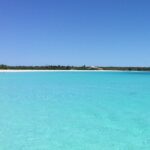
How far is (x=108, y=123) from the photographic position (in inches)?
249

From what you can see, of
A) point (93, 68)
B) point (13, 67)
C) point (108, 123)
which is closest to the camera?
point (108, 123)

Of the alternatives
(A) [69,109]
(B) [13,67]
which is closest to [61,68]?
(B) [13,67]

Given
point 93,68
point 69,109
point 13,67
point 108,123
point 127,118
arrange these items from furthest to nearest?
point 93,68 < point 13,67 < point 69,109 < point 127,118 < point 108,123

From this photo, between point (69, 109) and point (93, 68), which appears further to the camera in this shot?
point (93, 68)

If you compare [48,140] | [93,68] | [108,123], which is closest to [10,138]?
[48,140]

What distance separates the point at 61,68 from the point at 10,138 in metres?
63.5

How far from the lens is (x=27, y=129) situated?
5.66 meters

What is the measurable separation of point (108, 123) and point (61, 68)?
62.2 metres

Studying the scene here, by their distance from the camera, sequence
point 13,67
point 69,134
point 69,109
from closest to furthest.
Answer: point 69,134 < point 69,109 < point 13,67

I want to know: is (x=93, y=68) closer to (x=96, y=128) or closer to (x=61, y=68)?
(x=61, y=68)

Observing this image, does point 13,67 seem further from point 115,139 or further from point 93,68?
point 115,139

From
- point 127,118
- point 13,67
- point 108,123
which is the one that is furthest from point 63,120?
point 13,67

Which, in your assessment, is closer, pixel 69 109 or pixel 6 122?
pixel 6 122

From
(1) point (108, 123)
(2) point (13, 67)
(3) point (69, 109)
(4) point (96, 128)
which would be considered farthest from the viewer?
(2) point (13, 67)
